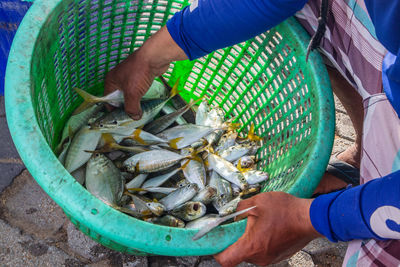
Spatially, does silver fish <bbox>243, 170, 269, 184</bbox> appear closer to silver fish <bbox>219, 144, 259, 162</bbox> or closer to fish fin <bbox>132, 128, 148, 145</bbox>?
silver fish <bbox>219, 144, 259, 162</bbox>

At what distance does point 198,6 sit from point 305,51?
0.55 m

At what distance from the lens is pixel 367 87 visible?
5.21 feet

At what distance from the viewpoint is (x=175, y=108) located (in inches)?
89.8

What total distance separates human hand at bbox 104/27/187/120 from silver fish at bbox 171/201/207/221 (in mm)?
566

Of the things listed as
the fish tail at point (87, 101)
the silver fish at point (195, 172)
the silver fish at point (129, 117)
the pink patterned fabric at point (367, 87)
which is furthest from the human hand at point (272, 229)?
the fish tail at point (87, 101)

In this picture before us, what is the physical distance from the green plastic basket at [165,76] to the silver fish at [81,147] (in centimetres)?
12

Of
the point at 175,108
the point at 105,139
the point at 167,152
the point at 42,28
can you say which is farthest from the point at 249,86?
the point at 42,28

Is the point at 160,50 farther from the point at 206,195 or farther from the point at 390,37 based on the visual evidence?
the point at 390,37

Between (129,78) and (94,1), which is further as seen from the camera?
(129,78)

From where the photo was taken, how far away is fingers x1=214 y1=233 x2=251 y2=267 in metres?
1.23

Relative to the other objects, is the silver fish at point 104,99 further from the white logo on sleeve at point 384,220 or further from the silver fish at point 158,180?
the white logo on sleeve at point 384,220

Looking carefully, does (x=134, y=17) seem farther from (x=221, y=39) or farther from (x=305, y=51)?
(x=305, y=51)

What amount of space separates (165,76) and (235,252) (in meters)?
1.43

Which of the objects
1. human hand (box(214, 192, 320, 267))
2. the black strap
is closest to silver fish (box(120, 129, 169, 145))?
human hand (box(214, 192, 320, 267))
